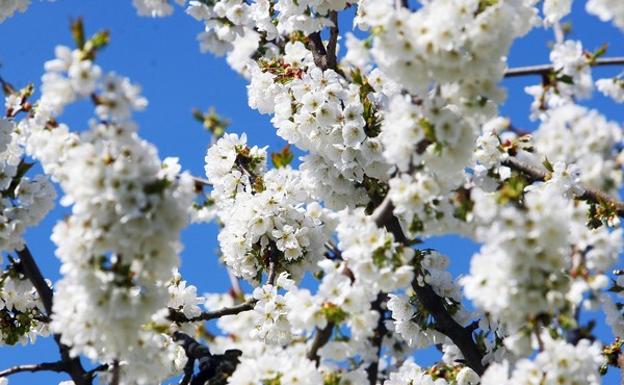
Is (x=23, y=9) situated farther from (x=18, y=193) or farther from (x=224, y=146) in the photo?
(x=224, y=146)

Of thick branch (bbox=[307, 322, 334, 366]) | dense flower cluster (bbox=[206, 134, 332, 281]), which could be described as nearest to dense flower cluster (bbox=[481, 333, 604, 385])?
thick branch (bbox=[307, 322, 334, 366])

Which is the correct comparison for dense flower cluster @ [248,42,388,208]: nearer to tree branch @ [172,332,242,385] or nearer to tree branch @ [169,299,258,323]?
tree branch @ [169,299,258,323]

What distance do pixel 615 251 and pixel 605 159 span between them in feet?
1.54

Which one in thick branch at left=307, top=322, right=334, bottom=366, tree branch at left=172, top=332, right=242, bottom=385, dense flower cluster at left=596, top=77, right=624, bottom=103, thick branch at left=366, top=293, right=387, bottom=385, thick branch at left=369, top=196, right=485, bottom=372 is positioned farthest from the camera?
thick branch at left=369, top=196, right=485, bottom=372

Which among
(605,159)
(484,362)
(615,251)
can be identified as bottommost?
(615,251)

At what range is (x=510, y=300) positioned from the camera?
4371mm

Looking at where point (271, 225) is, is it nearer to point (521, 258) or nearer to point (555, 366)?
point (555, 366)

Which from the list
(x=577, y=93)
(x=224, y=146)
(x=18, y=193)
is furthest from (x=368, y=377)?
(x=224, y=146)

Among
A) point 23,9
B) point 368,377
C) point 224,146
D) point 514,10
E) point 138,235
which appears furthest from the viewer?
point 224,146

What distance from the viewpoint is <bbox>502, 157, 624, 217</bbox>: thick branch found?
22.3 ft

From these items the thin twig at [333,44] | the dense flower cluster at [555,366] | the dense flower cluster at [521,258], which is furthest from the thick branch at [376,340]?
the thin twig at [333,44]

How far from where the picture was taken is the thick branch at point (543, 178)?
681 cm

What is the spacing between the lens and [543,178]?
6.92 metres

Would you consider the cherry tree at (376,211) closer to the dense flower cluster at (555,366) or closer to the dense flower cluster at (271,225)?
the dense flower cluster at (555,366)
